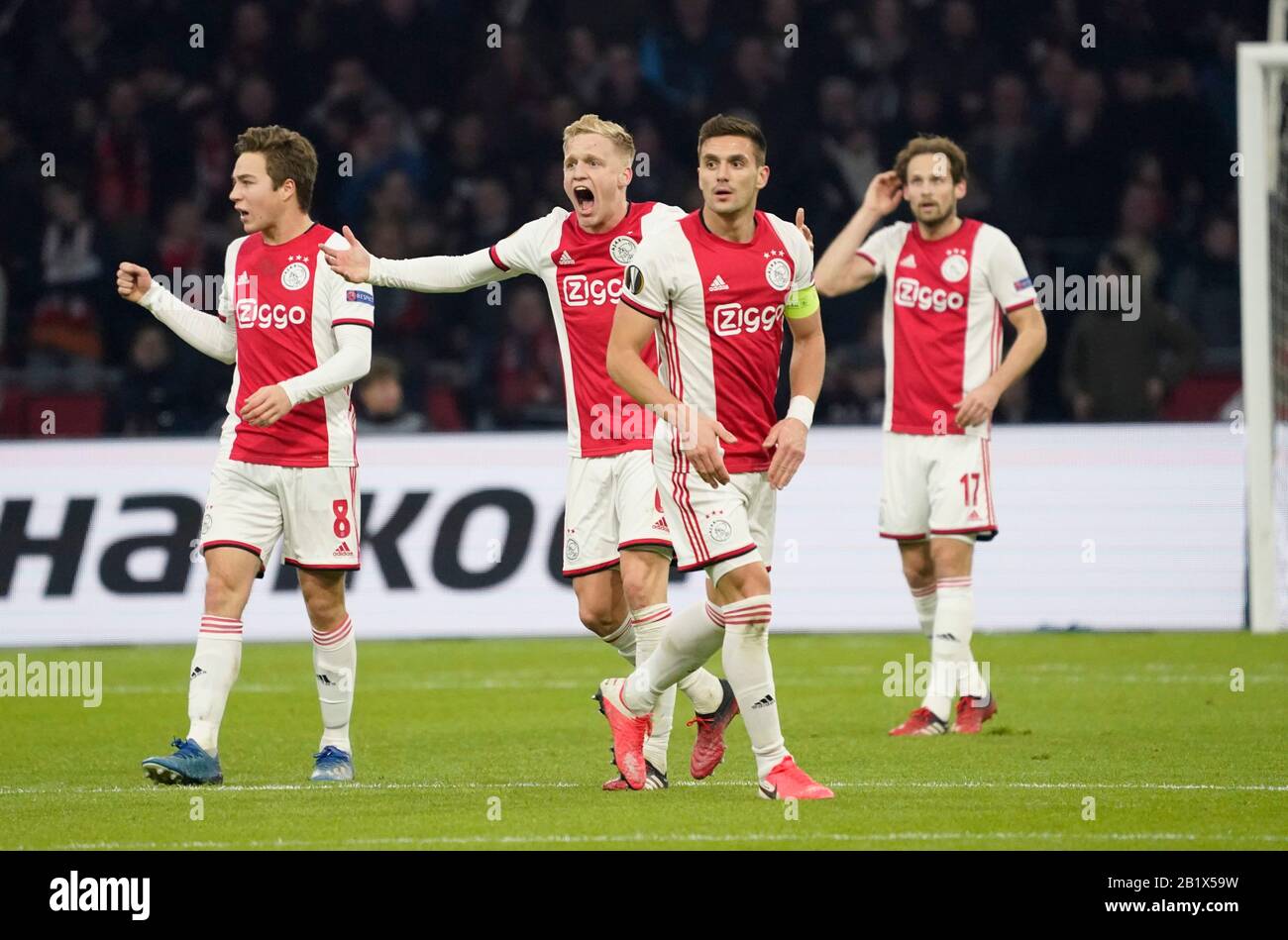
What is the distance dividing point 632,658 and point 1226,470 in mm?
6879

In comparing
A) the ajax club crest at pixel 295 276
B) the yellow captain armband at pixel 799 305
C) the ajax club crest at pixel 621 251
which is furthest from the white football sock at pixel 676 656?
the ajax club crest at pixel 295 276

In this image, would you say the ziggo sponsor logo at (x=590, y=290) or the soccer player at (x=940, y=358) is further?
the soccer player at (x=940, y=358)

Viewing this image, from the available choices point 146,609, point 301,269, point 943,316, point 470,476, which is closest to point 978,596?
point 470,476

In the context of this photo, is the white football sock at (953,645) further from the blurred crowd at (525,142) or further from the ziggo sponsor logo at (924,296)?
the blurred crowd at (525,142)

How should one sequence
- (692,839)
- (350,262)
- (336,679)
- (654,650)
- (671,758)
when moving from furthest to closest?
(671,758) < (336,679) < (654,650) < (350,262) < (692,839)

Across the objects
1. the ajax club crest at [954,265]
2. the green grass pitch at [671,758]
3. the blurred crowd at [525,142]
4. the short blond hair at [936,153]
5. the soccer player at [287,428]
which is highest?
the blurred crowd at [525,142]

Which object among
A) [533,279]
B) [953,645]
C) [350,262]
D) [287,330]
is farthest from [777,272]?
[533,279]

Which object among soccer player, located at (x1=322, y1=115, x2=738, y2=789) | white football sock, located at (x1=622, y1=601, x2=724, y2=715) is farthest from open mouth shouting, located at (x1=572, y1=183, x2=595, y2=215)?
white football sock, located at (x1=622, y1=601, x2=724, y2=715)

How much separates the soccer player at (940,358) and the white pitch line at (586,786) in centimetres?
205

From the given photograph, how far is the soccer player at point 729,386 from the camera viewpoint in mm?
6906

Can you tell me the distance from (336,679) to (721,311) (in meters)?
2.23

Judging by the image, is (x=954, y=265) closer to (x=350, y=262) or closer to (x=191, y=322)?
(x=350, y=262)

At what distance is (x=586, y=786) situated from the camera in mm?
7551

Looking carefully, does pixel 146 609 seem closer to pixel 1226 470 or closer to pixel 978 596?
pixel 978 596
